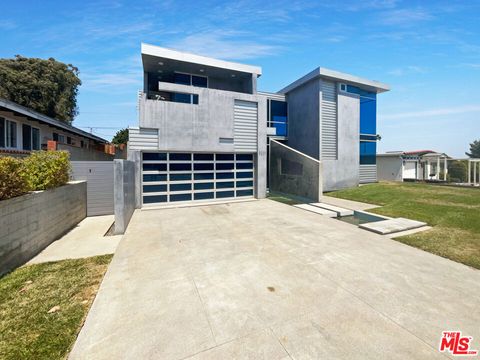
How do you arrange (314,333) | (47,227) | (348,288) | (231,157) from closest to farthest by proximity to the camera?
(314,333), (348,288), (47,227), (231,157)

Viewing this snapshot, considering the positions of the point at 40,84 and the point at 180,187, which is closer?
→ the point at 180,187

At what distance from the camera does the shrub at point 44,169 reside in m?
6.55

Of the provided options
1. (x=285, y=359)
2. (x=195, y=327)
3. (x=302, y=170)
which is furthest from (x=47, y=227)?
(x=302, y=170)

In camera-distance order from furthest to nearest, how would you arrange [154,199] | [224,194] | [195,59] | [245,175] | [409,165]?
[409,165] → [245,175] → [224,194] → [195,59] → [154,199]

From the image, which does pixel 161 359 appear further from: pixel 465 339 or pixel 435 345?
pixel 465 339

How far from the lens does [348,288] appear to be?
394 centimetres

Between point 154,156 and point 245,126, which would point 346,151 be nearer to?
point 245,126

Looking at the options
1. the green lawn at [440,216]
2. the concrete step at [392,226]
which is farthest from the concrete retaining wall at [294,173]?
the concrete step at [392,226]

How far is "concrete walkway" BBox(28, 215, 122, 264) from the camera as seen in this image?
18.7 feet

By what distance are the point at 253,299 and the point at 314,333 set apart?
107cm

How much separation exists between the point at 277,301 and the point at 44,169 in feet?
26.1

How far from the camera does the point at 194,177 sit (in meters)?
11.8

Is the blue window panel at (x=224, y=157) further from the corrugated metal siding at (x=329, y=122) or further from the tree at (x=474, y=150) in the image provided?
the tree at (x=474, y=150)

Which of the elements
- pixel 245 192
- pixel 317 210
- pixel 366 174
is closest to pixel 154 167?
pixel 245 192
